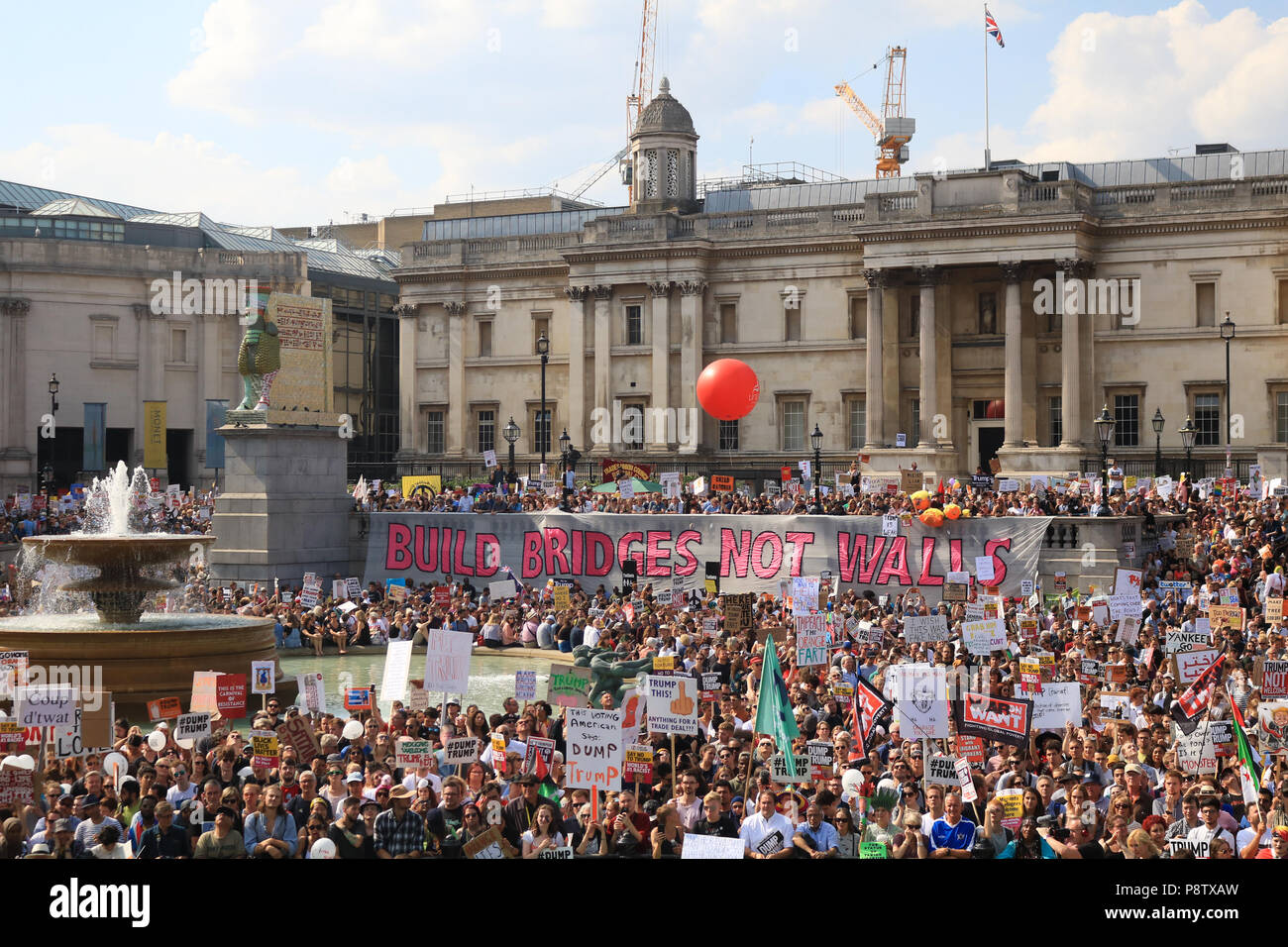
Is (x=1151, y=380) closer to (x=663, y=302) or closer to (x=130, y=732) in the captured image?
(x=663, y=302)

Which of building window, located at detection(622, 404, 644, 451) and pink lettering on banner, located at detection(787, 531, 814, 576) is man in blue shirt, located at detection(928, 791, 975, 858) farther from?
building window, located at detection(622, 404, 644, 451)

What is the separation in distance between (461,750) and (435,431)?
174 ft

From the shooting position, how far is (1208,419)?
52875 mm

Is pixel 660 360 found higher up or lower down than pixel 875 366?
higher up

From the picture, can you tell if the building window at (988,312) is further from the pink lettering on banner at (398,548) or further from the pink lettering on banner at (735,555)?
the pink lettering on banner at (398,548)

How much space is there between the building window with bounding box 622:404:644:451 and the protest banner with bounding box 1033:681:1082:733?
45205mm

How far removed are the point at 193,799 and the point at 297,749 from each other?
1246 millimetres

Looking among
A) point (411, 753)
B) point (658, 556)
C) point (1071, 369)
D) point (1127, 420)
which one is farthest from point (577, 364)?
point (411, 753)

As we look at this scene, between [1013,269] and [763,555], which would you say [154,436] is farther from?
[1013,269]

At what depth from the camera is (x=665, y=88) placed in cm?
6506

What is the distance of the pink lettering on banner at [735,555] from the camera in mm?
37031

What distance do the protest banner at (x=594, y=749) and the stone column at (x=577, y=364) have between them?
48716 mm

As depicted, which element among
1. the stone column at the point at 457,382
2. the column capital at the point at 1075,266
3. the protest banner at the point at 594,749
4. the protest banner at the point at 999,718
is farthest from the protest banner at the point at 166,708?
the stone column at the point at 457,382
